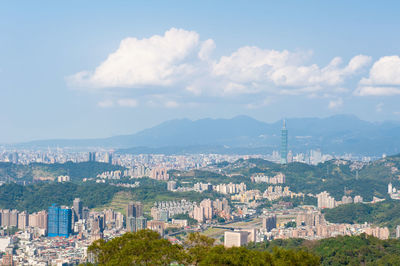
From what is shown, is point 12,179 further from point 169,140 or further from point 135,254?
point 169,140

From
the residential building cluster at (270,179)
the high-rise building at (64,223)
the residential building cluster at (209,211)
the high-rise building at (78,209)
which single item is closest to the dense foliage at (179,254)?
the high-rise building at (64,223)

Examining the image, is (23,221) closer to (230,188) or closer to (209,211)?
(209,211)

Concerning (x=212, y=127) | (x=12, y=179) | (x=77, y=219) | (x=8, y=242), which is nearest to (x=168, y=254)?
(x=8, y=242)

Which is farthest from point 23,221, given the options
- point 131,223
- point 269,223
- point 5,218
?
point 269,223

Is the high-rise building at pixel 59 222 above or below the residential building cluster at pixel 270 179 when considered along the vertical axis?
below

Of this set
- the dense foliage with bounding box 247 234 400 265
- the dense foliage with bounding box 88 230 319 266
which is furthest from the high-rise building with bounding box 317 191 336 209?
the dense foliage with bounding box 88 230 319 266

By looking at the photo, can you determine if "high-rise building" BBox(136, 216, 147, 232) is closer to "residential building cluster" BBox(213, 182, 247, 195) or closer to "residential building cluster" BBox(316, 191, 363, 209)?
"residential building cluster" BBox(316, 191, 363, 209)

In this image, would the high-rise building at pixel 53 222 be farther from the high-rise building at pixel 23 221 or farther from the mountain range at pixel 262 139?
the mountain range at pixel 262 139

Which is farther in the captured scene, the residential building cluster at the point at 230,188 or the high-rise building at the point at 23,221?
the residential building cluster at the point at 230,188
